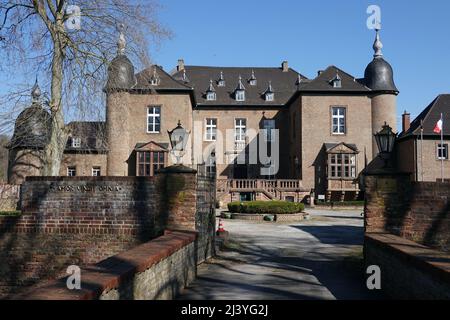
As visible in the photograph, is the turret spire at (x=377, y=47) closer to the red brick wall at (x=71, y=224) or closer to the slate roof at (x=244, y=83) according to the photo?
the slate roof at (x=244, y=83)

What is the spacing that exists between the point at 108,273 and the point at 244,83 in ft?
138

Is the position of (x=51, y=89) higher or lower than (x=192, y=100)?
lower

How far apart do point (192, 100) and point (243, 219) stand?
18.5 metres

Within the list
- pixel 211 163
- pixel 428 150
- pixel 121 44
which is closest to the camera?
pixel 121 44

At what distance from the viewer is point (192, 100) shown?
1556 inches

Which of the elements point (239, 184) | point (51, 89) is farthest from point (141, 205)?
point (239, 184)

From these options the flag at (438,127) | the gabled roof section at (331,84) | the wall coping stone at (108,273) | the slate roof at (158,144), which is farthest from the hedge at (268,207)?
the gabled roof section at (331,84)

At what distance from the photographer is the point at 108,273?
4.84 m

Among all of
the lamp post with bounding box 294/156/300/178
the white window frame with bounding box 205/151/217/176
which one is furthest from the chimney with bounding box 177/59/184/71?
the lamp post with bounding box 294/156/300/178

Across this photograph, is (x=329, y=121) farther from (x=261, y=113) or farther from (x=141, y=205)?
(x=141, y=205)

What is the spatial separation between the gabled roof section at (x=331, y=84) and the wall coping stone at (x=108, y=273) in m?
31.0

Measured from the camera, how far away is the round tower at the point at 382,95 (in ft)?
120

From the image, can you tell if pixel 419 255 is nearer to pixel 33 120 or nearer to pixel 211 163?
pixel 33 120

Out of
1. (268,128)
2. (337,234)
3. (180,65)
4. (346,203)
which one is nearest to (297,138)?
(268,128)
